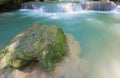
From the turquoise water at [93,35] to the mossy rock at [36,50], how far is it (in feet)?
3.00

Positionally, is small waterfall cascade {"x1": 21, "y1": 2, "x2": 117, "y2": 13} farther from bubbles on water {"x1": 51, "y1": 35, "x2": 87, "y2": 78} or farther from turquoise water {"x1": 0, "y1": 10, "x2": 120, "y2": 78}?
bubbles on water {"x1": 51, "y1": 35, "x2": 87, "y2": 78}

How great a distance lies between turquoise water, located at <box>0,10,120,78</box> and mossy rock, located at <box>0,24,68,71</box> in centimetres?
91

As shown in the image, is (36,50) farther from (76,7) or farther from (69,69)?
(76,7)

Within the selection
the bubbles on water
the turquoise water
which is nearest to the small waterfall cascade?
the turquoise water

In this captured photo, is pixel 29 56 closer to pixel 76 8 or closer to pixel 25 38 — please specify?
pixel 25 38

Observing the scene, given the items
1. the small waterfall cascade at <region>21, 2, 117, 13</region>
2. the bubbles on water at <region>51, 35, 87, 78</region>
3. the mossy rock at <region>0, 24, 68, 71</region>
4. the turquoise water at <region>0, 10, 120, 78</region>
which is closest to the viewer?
the mossy rock at <region>0, 24, 68, 71</region>

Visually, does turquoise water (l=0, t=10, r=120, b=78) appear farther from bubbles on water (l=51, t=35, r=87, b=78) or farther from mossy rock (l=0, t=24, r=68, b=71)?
mossy rock (l=0, t=24, r=68, b=71)

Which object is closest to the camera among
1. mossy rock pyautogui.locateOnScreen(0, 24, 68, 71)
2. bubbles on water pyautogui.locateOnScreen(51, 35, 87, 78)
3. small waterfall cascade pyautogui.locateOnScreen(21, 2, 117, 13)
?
mossy rock pyautogui.locateOnScreen(0, 24, 68, 71)

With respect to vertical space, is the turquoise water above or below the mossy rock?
below

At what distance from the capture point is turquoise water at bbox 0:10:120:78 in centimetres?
479

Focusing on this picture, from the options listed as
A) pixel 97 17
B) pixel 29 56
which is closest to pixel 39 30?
pixel 29 56

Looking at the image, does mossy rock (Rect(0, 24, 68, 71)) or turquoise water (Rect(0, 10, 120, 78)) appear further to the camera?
turquoise water (Rect(0, 10, 120, 78))

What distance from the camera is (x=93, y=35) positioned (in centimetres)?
731

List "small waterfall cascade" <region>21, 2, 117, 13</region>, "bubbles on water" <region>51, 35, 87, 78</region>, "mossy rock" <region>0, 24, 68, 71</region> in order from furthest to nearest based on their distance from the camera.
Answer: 1. "small waterfall cascade" <region>21, 2, 117, 13</region>
2. "bubbles on water" <region>51, 35, 87, 78</region>
3. "mossy rock" <region>0, 24, 68, 71</region>
